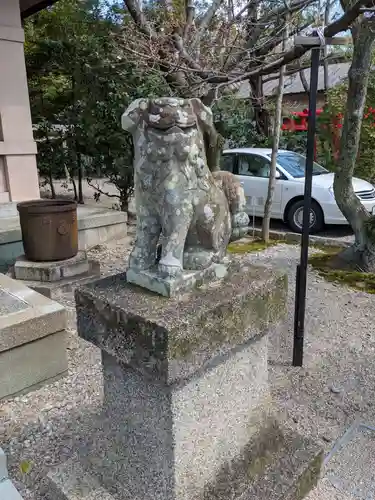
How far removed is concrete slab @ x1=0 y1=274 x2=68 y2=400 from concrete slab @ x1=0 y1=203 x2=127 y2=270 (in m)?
2.03

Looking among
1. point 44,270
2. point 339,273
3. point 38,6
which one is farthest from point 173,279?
point 38,6

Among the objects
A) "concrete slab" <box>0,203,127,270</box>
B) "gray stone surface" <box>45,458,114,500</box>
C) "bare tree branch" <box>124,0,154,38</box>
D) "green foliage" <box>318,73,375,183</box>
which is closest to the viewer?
"gray stone surface" <box>45,458,114,500</box>

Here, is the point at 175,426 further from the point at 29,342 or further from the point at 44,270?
the point at 44,270

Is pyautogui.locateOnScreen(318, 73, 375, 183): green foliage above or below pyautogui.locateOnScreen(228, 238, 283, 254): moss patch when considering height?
above

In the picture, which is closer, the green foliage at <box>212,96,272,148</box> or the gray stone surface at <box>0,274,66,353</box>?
the gray stone surface at <box>0,274,66,353</box>

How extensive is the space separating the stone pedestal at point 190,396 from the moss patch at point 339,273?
2.84 m

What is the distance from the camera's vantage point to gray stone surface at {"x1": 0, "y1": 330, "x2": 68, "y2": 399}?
7.77 feet

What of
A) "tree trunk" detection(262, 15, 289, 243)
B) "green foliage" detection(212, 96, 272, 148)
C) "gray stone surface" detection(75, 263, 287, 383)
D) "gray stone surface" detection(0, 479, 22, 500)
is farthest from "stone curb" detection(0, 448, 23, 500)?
"green foliage" detection(212, 96, 272, 148)

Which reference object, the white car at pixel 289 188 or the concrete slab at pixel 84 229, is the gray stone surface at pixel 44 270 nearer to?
the concrete slab at pixel 84 229

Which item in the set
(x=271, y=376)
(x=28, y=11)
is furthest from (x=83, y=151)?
(x=271, y=376)

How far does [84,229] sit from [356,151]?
3.29 metres

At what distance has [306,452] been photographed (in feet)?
5.38

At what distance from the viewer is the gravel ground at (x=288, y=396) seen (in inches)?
80.3

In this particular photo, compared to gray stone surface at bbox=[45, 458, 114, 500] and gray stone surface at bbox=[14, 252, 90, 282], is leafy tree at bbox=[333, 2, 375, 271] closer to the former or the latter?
gray stone surface at bbox=[14, 252, 90, 282]
